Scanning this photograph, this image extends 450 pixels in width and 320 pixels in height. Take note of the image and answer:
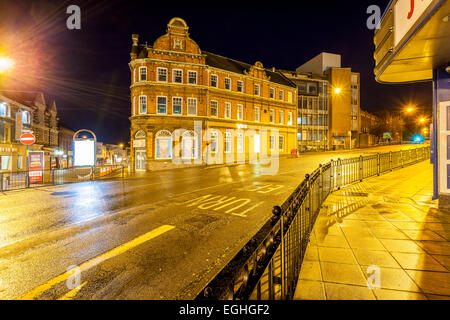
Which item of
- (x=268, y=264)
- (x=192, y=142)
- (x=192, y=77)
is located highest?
(x=192, y=77)

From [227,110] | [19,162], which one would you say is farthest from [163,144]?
[19,162]

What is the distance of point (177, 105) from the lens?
26328 mm

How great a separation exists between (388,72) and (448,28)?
2292 mm

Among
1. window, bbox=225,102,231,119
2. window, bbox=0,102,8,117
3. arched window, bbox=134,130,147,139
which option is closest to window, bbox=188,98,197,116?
window, bbox=225,102,231,119

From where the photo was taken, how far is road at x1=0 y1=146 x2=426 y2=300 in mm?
3250

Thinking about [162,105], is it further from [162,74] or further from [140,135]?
[140,135]

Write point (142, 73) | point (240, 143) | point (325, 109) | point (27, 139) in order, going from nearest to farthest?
point (27, 139), point (142, 73), point (240, 143), point (325, 109)

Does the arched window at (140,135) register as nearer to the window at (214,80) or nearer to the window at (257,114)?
the window at (214,80)

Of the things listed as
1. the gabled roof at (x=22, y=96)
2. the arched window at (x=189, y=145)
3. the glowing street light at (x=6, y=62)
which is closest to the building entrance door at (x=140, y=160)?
the arched window at (x=189, y=145)

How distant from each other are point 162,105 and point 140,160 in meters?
7.10

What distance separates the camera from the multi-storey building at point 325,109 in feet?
147

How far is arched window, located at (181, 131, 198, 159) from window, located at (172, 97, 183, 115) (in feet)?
9.06

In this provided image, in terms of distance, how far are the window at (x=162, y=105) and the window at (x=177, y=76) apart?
274 cm
